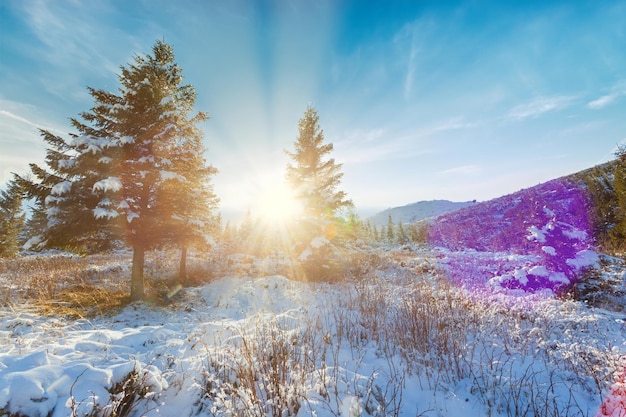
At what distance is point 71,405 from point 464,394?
13.7 feet

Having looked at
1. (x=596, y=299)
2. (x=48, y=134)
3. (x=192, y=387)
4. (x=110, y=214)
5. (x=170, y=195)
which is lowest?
(x=596, y=299)

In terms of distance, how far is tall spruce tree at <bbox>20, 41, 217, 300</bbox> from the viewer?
8.15 m

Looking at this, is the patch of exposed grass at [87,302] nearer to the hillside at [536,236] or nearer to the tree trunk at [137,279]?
the tree trunk at [137,279]

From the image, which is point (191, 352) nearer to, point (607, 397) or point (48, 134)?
point (607, 397)

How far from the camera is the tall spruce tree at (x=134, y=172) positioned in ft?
26.7

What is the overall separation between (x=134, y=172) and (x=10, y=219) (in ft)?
103

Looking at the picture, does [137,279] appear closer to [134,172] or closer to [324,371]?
[134,172]

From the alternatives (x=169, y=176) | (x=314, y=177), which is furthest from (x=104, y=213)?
(x=314, y=177)

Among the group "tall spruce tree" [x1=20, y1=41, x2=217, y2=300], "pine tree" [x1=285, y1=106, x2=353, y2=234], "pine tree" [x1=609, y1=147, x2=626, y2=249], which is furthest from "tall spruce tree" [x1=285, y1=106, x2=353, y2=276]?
"pine tree" [x1=609, y1=147, x2=626, y2=249]

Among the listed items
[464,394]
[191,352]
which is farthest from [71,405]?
[464,394]

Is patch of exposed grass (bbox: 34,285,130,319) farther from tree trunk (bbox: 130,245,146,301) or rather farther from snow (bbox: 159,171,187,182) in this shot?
snow (bbox: 159,171,187,182)

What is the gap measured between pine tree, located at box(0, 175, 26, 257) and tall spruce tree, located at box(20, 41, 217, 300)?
2598cm

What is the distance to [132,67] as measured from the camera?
9.66m

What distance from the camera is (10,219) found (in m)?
27.3
